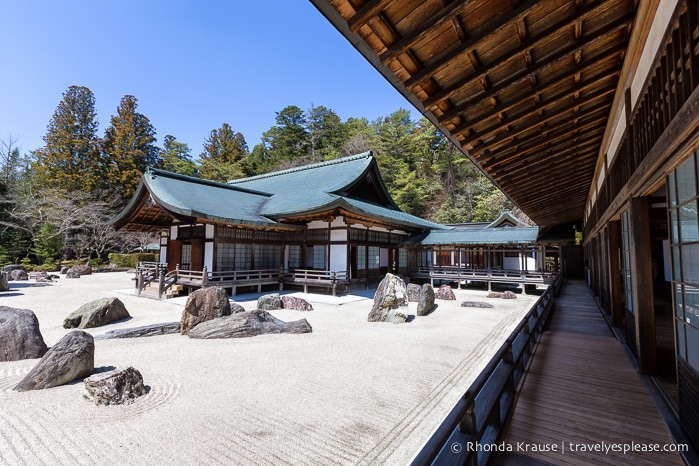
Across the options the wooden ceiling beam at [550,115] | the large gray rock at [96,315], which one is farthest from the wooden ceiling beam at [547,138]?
the large gray rock at [96,315]

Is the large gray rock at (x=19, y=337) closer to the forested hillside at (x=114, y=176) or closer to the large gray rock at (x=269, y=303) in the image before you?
the large gray rock at (x=269, y=303)

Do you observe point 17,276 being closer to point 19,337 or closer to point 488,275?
point 19,337

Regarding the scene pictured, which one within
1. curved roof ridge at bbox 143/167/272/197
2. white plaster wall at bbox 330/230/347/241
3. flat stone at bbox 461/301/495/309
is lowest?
flat stone at bbox 461/301/495/309

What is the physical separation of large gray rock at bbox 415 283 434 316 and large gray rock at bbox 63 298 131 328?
29.3 ft

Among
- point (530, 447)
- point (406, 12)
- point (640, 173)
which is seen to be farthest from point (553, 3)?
point (530, 447)

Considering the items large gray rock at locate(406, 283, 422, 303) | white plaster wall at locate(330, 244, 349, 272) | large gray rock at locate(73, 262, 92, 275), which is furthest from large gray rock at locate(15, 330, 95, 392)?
large gray rock at locate(73, 262, 92, 275)

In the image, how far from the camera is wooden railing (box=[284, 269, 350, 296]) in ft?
43.8

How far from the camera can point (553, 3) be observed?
90.2 inches

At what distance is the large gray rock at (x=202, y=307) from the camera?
760cm

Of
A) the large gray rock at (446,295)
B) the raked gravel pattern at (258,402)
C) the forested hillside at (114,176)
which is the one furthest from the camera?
the forested hillside at (114,176)

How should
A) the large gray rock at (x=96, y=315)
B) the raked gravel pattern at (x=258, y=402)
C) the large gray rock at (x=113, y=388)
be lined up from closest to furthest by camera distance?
the raked gravel pattern at (x=258, y=402) < the large gray rock at (x=113, y=388) < the large gray rock at (x=96, y=315)

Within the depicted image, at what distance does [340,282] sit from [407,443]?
33.7 ft

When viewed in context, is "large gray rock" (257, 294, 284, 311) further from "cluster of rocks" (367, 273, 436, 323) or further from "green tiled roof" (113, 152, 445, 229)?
"green tiled roof" (113, 152, 445, 229)

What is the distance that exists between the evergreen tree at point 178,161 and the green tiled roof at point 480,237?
36309 mm
